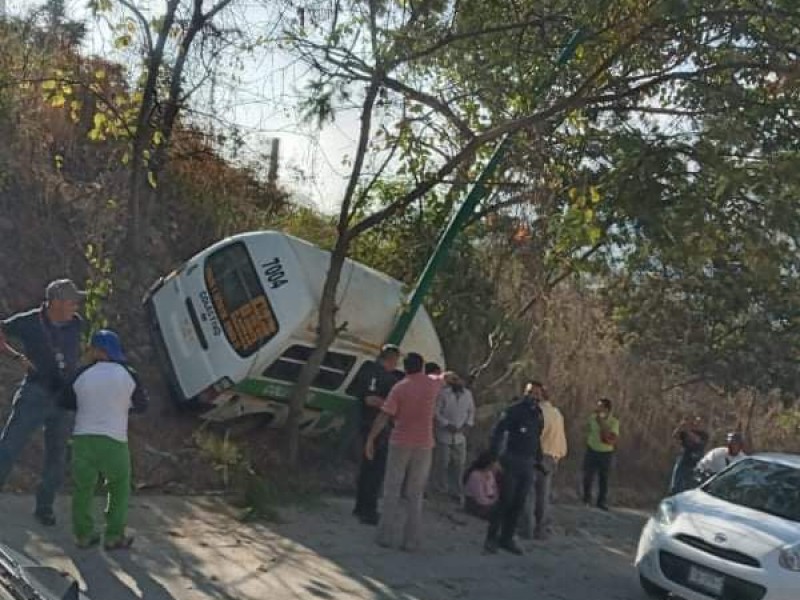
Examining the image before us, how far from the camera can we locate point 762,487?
10016 mm

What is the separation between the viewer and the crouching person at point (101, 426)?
7.59 metres

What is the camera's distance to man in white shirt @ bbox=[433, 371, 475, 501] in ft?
42.3

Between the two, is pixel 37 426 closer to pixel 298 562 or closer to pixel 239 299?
pixel 298 562

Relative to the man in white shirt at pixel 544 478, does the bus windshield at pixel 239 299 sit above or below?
above

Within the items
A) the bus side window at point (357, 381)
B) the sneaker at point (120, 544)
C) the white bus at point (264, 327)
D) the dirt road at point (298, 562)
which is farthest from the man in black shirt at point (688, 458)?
the sneaker at point (120, 544)

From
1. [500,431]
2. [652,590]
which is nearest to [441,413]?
[500,431]

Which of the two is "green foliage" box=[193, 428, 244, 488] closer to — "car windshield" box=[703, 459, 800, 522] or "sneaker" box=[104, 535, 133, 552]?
"sneaker" box=[104, 535, 133, 552]

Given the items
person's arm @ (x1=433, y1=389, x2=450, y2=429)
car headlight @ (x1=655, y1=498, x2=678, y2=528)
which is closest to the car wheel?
car headlight @ (x1=655, y1=498, x2=678, y2=528)

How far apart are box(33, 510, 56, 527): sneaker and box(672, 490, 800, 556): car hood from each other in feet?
16.4

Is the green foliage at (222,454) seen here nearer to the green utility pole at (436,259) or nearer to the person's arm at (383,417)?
the person's arm at (383,417)

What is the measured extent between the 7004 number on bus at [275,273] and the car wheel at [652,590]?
4.76m

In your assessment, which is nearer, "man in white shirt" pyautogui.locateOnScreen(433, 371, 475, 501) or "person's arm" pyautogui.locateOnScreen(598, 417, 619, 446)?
"man in white shirt" pyautogui.locateOnScreen(433, 371, 475, 501)

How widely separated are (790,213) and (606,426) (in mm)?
6351

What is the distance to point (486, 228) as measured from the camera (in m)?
13.5
